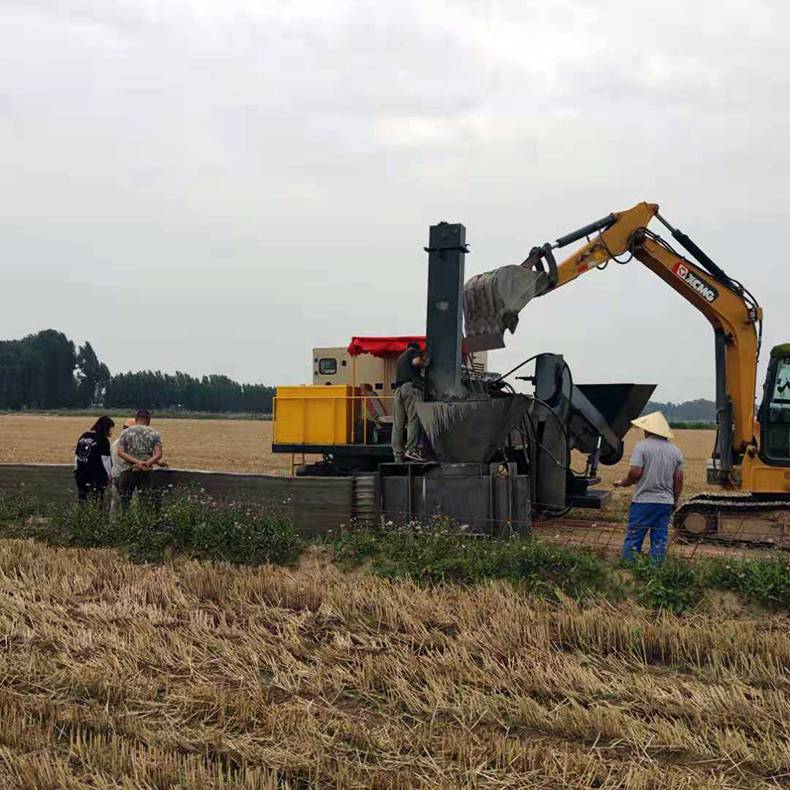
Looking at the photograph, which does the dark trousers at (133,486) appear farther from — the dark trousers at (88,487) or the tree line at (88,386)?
the tree line at (88,386)

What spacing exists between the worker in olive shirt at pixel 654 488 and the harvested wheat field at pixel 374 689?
5.93ft

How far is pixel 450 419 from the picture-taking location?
442 inches

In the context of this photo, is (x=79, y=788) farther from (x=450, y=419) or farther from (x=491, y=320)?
(x=491, y=320)

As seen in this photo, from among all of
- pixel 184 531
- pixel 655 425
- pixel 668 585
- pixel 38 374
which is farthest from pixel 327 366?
pixel 38 374

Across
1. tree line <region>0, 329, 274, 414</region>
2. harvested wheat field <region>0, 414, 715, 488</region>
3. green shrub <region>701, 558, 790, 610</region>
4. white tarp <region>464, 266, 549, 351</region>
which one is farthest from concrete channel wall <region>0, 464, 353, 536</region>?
tree line <region>0, 329, 274, 414</region>

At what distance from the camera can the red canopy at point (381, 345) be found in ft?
48.4

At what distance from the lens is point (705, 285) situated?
13.0 m

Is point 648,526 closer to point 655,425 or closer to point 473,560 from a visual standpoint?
point 655,425

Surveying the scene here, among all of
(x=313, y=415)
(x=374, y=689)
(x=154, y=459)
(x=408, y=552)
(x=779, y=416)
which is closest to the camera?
(x=374, y=689)

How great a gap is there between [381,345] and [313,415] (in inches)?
61.7

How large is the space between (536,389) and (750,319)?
3025 millimetres

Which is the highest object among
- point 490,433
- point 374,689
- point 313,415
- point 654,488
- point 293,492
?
point 313,415

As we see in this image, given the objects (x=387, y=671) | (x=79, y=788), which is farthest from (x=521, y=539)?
(x=79, y=788)

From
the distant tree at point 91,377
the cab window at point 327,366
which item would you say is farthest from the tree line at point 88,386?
the cab window at point 327,366
